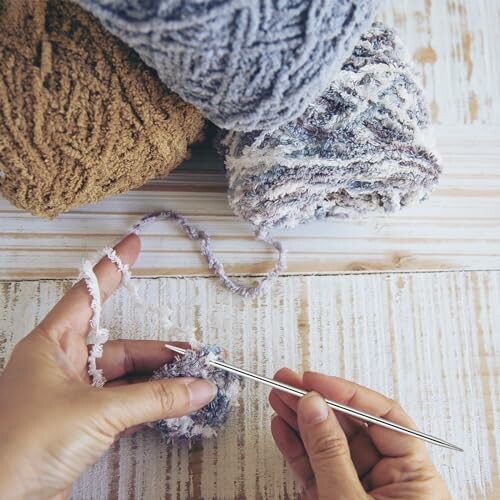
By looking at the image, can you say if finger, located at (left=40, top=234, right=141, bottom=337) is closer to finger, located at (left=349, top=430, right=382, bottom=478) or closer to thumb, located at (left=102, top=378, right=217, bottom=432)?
thumb, located at (left=102, top=378, right=217, bottom=432)

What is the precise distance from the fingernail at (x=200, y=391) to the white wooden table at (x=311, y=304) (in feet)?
0.49

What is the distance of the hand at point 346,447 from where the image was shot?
26.1 inches

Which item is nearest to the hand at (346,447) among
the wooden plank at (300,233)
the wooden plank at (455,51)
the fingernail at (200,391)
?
the fingernail at (200,391)

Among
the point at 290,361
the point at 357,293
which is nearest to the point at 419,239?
the point at 357,293

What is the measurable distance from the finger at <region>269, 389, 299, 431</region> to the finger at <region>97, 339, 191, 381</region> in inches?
5.2

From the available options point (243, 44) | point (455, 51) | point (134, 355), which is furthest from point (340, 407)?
point (455, 51)

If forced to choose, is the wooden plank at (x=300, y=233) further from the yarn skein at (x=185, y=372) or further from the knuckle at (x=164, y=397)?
the knuckle at (x=164, y=397)

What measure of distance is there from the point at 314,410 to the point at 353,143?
0.32m

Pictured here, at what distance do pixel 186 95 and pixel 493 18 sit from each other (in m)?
0.64

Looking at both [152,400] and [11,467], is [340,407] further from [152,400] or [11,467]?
[11,467]

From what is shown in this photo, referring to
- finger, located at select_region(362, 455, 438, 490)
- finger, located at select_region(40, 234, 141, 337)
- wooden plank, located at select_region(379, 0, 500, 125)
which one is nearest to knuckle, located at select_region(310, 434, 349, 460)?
finger, located at select_region(362, 455, 438, 490)

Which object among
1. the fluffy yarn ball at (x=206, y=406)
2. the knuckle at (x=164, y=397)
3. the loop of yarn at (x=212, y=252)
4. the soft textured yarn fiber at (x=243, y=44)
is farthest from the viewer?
the loop of yarn at (x=212, y=252)

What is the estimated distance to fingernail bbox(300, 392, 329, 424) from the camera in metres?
0.68

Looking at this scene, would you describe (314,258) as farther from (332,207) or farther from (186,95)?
(186,95)
